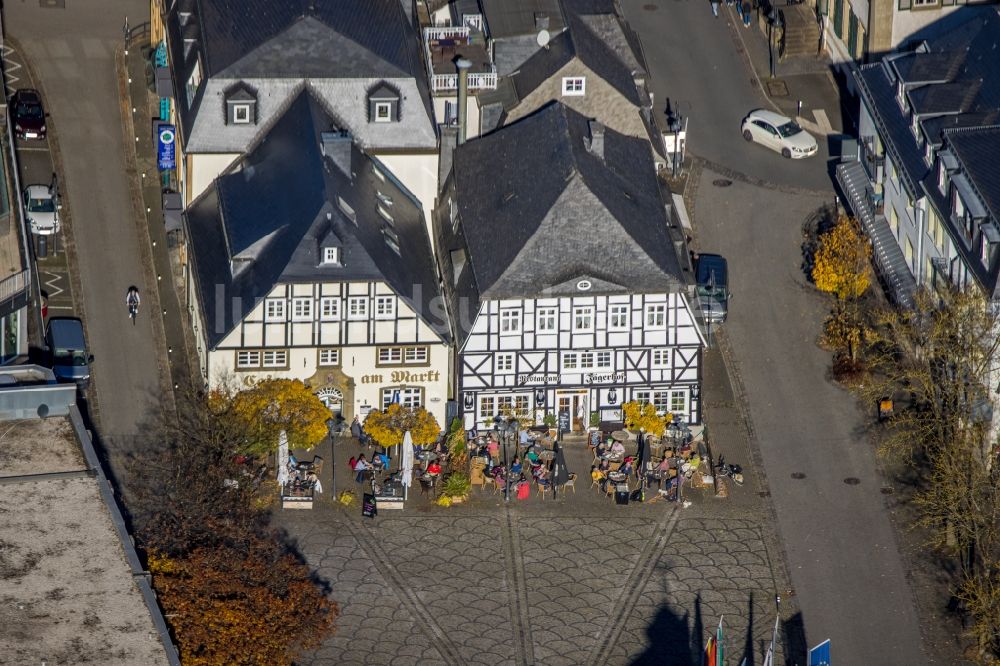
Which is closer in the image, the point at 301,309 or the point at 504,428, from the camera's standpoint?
the point at 301,309

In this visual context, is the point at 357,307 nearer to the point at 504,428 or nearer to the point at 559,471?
the point at 504,428

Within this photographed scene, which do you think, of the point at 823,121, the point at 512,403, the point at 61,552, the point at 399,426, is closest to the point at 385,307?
the point at 399,426

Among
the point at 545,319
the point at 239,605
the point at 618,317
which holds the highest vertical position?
the point at 618,317

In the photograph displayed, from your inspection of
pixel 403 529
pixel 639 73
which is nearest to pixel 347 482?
pixel 403 529

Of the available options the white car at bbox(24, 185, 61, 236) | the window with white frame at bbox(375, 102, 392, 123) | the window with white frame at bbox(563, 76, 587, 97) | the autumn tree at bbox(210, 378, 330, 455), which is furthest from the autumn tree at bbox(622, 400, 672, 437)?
the white car at bbox(24, 185, 61, 236)

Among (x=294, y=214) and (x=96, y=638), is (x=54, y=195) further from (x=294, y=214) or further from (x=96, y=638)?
(x=96, y=638)

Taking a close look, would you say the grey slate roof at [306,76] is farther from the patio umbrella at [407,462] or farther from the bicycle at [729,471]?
the bicycle at [729,471]
